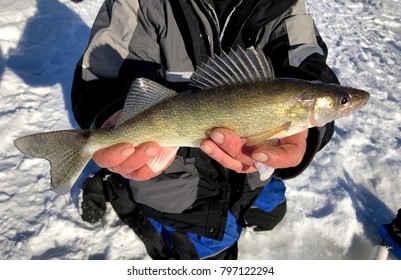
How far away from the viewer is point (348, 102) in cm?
181

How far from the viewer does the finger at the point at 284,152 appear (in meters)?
1.77

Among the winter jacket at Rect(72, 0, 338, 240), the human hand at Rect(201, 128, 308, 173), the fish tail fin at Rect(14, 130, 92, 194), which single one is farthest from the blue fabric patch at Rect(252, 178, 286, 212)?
the fish tail fin at Rect(14, 130, 92, 194)

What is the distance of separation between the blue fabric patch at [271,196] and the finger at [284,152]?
3.12 ft

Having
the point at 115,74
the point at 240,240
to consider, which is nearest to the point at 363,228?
the point at 240,240

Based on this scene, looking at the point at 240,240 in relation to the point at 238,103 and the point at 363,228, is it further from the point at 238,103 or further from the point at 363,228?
the point at 238,103

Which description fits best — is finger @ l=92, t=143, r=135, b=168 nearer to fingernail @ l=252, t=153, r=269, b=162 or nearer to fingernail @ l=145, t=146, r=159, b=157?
fingernail @ l=145, t=146, r=159, b=157

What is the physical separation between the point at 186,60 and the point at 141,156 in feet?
3.23

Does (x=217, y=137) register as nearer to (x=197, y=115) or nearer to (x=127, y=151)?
(x=197, y=115)

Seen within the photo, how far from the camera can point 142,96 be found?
1876 millimetres

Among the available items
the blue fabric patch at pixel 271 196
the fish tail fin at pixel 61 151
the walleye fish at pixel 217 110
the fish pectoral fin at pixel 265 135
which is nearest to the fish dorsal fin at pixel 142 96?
the walleye fish at pixel 217 110

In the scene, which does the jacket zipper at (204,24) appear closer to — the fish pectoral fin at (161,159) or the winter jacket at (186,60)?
the winter jacket at (186,60)

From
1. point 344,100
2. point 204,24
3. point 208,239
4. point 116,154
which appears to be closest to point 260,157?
point 344,100

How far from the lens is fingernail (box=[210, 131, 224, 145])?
1.78m

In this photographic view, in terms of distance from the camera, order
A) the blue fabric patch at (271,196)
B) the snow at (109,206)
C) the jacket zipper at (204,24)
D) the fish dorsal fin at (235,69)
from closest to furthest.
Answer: the fish dorsal fin at (235,69), the jacket zipper at (204,24), the snow at (109,206), the blue fabric patch at (271,196)
